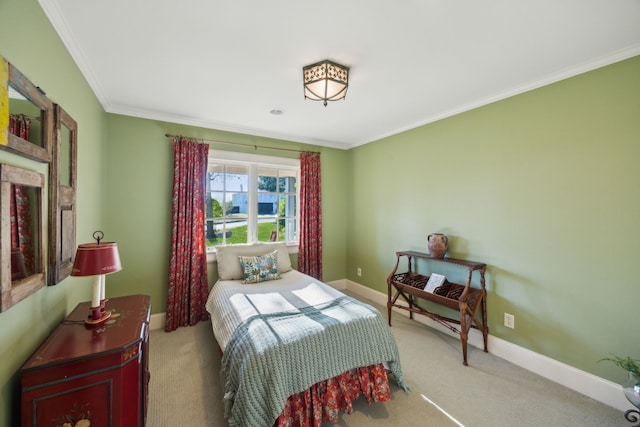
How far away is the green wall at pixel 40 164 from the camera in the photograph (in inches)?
41.3

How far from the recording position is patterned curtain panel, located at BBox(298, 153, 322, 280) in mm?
3953

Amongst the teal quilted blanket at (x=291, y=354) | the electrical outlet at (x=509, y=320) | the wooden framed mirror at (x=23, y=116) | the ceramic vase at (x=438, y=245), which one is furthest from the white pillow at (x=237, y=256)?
the electrical outlet at (x=509, y=320)

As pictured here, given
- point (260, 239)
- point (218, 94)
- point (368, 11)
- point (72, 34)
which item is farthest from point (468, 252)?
point (72, 34)

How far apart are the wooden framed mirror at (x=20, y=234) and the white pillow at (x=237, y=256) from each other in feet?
6.06

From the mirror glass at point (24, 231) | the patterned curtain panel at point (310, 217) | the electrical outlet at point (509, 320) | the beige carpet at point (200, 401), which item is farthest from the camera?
the patterned curtain panel at point (310, 217)

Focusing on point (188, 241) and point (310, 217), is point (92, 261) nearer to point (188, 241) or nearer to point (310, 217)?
point (188, 241)

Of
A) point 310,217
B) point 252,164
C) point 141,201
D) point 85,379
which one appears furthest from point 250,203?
point 85,379

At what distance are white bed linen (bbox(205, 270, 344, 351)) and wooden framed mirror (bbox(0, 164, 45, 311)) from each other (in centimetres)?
120

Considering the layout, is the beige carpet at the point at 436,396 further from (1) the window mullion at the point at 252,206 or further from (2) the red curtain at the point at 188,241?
(1) the window mullion at the point at 252,206

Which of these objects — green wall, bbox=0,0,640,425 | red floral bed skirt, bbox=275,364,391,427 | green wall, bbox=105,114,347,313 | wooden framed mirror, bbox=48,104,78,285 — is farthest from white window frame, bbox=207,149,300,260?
red floral bed skirt, bbox=275,364,391,427

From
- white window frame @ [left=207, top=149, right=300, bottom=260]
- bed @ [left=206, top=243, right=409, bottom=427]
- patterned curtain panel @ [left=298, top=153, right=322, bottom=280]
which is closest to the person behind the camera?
bed @ [left=206, top=243, right=409, bottom=427]

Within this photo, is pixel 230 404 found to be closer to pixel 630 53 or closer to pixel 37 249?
pixel 37 249

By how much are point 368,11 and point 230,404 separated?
250 centimetres

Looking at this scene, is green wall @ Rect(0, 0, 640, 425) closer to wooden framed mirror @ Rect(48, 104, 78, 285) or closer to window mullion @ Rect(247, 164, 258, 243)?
wooden framed mirror @ Rect(48, 104, 78, 285)
